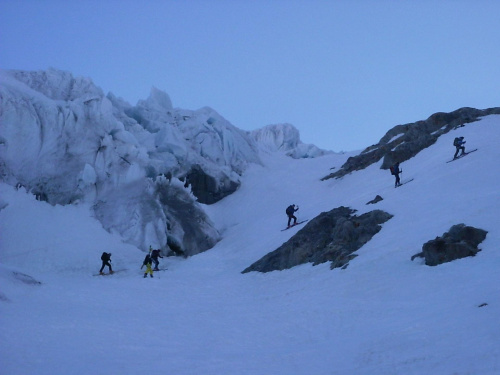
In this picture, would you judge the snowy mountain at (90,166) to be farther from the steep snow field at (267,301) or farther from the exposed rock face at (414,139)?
the exposed rock face at (414,139)

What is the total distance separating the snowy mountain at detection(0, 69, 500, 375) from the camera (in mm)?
9820

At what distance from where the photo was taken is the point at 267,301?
717 inches

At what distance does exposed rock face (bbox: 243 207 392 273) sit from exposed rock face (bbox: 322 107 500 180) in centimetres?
1532

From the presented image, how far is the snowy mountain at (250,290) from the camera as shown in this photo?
9.82m

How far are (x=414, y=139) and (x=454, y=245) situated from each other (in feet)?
103

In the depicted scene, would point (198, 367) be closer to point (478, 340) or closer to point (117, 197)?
point (478, 340)

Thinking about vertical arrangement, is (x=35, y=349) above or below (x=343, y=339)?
above

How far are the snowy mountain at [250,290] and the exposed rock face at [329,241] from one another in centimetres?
66

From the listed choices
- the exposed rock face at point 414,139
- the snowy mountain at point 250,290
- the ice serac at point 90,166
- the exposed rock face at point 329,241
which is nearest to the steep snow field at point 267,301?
the snowy mountain at point 250,290

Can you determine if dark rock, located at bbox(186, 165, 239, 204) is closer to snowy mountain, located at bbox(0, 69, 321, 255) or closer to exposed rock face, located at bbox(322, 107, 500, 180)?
snowy mountain, located at bbox(0, 69, 321, 255)

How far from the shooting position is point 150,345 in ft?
38.9

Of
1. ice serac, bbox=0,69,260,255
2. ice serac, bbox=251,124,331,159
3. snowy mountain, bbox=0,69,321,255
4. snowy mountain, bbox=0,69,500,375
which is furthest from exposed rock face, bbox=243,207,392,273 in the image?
ice serac, bbox=251,124,331,159

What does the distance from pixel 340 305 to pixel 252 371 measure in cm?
570

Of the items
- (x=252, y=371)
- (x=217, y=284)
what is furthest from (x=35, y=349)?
(x=217, y=284)
